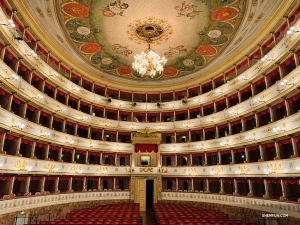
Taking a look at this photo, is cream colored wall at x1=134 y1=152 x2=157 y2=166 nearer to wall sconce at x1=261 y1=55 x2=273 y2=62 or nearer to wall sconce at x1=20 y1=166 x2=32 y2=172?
wall sconce at x1=20 y1=166 x2=32 y2=172

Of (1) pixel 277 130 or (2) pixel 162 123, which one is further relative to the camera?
(2) pixel 162 123

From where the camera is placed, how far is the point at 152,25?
16359mm

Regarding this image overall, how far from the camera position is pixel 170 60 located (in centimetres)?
2148

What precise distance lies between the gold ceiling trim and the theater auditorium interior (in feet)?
0.35

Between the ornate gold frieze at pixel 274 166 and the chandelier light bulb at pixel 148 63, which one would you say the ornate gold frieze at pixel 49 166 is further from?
the ornate gold frieze at pixel 274 166

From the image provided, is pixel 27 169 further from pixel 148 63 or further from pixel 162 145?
pixel 162 145

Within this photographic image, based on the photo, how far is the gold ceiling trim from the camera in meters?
13.8

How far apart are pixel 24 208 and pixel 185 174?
13.5m

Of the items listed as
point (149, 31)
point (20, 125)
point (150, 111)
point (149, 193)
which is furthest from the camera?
point (150, 111)

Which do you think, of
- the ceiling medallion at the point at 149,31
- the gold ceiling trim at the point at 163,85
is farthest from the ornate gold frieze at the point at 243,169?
the ceiling medallion at the point at 149,31

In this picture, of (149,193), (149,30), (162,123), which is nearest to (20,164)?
(149,30)

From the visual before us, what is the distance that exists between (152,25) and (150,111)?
10763mm

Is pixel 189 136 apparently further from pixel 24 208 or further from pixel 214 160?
pixel 24 208

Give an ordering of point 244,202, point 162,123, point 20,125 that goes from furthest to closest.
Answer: point 162,123 → point 244,202 → point 20,125
